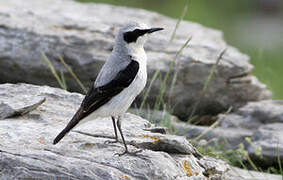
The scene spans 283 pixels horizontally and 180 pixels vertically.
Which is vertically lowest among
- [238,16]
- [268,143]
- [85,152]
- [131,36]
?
[238,16]

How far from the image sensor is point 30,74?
29.6ft

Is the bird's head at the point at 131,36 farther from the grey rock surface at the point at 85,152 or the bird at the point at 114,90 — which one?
the grey rock surface at the point at 85,152

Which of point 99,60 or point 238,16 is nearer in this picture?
point 99,60

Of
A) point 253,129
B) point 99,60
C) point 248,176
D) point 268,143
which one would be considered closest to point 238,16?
point 253,129

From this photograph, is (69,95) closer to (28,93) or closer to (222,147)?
(28,93)

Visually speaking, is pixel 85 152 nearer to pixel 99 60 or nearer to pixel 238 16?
pixel 99 60

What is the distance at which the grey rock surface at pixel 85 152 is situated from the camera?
5.22 meters

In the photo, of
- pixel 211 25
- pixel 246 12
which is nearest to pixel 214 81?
pixel 211 25

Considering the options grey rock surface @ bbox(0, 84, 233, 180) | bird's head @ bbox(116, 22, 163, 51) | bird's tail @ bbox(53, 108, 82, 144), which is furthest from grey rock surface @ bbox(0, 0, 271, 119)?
bird's tail @ bbox(53, 108, 82, 144)

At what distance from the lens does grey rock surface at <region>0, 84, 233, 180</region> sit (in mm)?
5223

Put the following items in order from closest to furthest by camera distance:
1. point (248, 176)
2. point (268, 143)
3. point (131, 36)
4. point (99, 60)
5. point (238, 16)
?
1. point (131, 36)
2. point (248, 176)
3. point (268, 143)
4. point (99, 60)
5. point (238, 16)

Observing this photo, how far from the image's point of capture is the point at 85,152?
18.4ft

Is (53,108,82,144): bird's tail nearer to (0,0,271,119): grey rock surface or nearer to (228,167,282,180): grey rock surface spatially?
(228,167,282,180): grey rock surface

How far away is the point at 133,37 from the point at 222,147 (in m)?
2.69
